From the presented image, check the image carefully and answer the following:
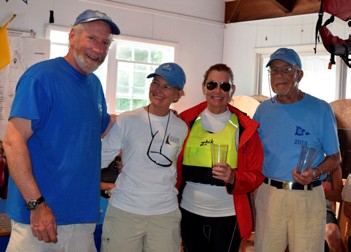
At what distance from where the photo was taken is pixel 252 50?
7.34m

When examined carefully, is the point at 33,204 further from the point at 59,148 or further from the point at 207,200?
the point at 207,200

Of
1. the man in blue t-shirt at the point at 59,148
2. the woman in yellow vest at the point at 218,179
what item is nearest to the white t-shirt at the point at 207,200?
Result: the woman in yellow vest at the point at 218,179

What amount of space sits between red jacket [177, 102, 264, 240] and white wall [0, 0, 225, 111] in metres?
4.28

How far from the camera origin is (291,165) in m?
2.54

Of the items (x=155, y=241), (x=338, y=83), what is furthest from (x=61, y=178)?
(x=338, y=83)

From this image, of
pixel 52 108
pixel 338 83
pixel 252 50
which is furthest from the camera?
pixel 252 50

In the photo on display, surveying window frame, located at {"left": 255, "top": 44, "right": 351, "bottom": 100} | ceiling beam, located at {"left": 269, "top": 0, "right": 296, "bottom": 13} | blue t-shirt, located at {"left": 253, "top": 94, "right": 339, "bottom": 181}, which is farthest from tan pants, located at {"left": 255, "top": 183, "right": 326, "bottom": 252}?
ceiling beam, located at {"left": 269, "top": 0, "right": 296, "bottom": 13}

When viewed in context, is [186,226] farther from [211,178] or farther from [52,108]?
[52,108]

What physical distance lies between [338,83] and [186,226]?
4482mm

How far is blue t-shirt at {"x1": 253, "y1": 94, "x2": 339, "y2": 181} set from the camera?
255cm

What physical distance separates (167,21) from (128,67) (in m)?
1.03

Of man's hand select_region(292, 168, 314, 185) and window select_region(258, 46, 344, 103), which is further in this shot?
window select_region(258, 46, 344, 103)

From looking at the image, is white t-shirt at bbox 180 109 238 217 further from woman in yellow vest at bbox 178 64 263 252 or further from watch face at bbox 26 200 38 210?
watch face at bbox 26 200 38 210

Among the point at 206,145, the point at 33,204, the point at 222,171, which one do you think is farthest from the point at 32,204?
the point at 206,145
